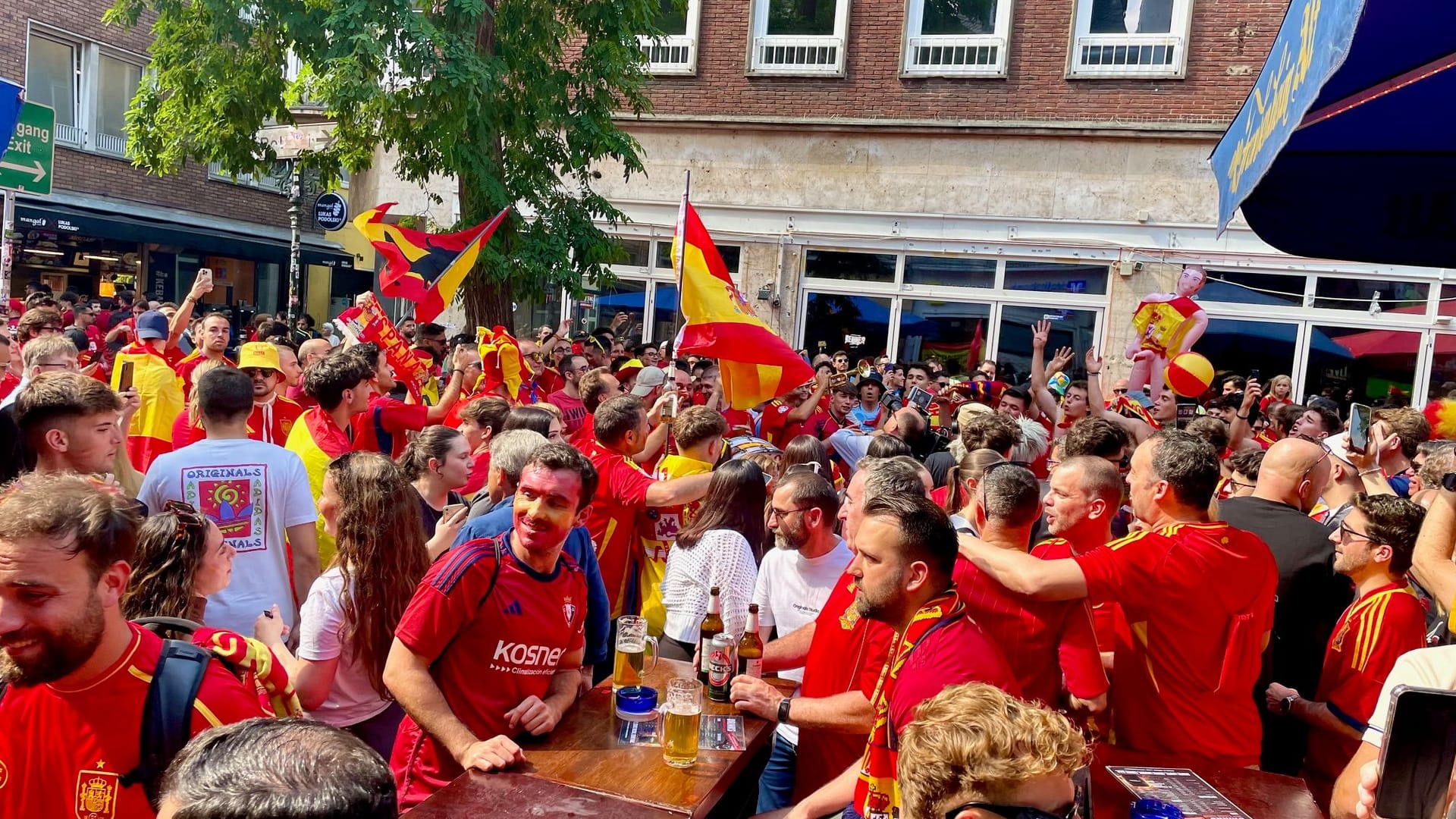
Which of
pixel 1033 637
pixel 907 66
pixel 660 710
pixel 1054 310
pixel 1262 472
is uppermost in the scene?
pixel 907 66

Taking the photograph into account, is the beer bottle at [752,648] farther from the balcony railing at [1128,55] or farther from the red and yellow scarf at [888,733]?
the balcony railing at [1128,55]

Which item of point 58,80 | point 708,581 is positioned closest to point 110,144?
point 58,80

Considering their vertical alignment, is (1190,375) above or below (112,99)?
below

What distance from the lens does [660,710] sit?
3.77 meters

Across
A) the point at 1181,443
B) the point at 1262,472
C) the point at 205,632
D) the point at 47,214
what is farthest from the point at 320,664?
the point at 47,214

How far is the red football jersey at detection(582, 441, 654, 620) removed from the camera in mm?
5492

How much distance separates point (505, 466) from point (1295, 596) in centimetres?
367

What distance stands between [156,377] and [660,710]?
16.7 ft

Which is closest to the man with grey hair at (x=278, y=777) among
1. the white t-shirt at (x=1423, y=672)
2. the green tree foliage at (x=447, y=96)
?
the white t-shirt at (x=1423, y=672)

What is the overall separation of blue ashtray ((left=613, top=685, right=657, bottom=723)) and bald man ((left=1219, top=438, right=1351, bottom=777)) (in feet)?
8.83

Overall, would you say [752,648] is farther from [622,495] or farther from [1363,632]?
[1363,632]

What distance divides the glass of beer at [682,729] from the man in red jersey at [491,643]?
0.44 m

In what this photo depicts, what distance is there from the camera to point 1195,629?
3740 millimetres

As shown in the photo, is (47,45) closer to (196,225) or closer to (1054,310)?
(196,225)
